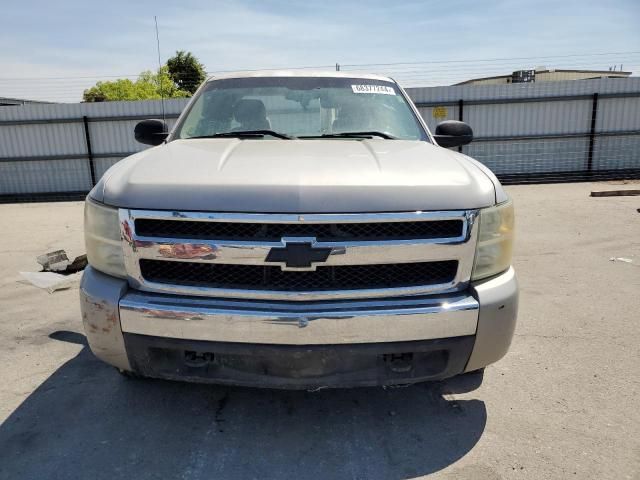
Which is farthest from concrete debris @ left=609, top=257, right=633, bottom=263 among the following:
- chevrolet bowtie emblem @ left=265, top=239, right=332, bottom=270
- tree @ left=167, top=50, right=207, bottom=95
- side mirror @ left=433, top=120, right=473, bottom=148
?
tree @ left=167, top=50, right=207, bottom=95

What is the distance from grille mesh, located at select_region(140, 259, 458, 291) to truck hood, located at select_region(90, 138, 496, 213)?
0.27m

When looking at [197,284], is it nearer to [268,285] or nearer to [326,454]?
[268,285]

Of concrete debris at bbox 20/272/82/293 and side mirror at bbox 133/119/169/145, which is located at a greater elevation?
side mirror at bbox 133/119/169/145

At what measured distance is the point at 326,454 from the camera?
7.58 feet

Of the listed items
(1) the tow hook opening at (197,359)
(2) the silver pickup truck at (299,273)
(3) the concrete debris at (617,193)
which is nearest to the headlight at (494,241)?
(2) the silver pickup truck at (299,273)

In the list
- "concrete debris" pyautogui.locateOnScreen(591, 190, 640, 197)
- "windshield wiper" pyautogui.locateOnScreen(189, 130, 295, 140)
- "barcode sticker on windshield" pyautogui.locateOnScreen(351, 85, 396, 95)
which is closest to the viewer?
"windshield wiper" pyautogui.locateOnScreen(189, 130, 295, 140)

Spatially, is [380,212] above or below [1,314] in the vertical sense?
above

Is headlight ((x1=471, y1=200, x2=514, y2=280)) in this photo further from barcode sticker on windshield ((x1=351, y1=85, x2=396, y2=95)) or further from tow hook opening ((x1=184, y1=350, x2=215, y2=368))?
barcode sticker on windshield ((x1=351, y1=85, x2=396, y2=95))

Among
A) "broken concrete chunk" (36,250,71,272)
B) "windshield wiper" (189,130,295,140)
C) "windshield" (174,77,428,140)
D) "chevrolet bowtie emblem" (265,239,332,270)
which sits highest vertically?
"windshield" (174,77,428,140)

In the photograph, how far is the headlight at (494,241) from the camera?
2.22 metres

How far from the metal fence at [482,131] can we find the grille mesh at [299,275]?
12.6m

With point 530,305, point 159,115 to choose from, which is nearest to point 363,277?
point 530,305

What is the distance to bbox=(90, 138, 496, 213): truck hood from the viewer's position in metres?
2.06

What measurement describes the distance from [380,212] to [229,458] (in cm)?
134
